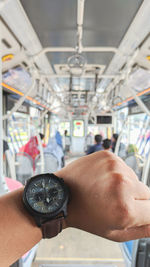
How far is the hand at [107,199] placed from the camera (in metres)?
0.41

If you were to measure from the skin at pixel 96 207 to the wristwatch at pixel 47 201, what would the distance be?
0.03 m

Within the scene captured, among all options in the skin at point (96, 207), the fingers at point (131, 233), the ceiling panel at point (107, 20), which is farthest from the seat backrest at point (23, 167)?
the fingers at point (131, 233)

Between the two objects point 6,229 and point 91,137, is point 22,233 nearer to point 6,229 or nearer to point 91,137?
point 6,229

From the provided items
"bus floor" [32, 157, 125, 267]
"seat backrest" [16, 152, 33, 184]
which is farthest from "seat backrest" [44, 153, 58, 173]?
"bus floor" [32, 157, 125, 267]

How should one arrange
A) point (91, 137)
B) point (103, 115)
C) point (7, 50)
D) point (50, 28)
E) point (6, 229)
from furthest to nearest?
point (91, 137) → point (103, 115) → point (7, 50) → point (50, 28) → point (6, 229)

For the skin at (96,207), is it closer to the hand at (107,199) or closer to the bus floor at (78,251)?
the hand at (107,199)

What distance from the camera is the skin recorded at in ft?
1.37

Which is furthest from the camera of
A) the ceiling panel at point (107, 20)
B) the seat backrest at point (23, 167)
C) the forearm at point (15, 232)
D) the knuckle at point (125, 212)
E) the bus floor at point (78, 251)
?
the seat backrest at point (23, 167)

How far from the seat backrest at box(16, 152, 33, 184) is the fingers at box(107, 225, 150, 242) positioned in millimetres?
3314

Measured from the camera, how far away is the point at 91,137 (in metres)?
8.89

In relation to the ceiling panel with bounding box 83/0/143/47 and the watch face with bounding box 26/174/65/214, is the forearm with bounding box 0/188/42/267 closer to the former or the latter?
the watch face with bounding box 26/174/65/214

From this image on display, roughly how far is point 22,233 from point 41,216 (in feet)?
0.30

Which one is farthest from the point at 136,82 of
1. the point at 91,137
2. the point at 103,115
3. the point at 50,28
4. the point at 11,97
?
the point at 91,137

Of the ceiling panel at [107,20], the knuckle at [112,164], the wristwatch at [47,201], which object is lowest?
the wristwatch at [47,201]
